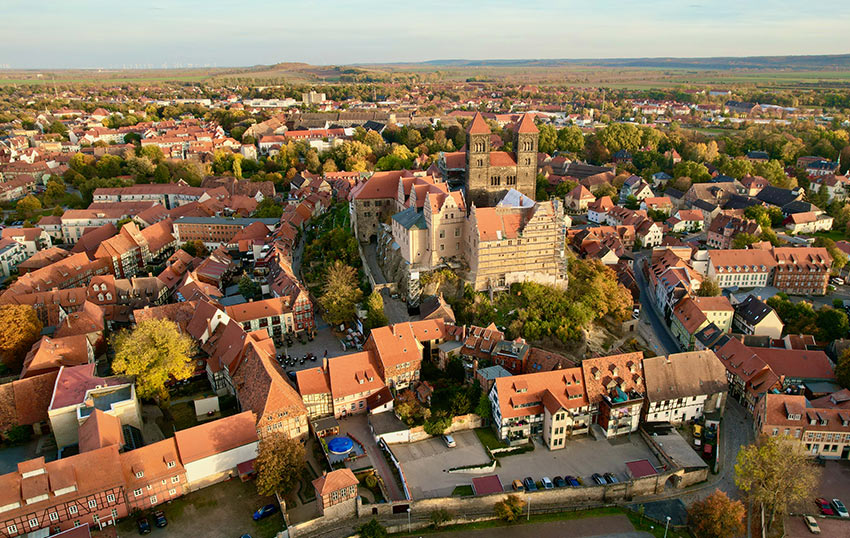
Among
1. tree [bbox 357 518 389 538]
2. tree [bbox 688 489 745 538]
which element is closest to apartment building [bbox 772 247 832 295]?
tree [bbox 688 489 745 538]

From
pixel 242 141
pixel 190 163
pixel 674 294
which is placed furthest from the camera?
pixel 242 141

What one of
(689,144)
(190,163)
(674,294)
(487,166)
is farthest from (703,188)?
(190,163)

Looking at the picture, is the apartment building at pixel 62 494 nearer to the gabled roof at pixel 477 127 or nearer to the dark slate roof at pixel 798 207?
the gabled roof at pixel 477 127

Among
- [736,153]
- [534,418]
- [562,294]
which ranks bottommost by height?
[534,418]

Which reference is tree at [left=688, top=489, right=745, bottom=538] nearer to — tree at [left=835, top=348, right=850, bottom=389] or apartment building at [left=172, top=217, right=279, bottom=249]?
tree at [left=835, top=348, right=850, bottom=389]

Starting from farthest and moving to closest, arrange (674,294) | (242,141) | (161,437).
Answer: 1. (242,141)
2. (674,294)
3. (161,437)

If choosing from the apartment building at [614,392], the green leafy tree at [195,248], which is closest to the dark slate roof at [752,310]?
the apartment building at [614,392]

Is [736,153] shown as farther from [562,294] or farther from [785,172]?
[562,294]

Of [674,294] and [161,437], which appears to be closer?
[161,437]
